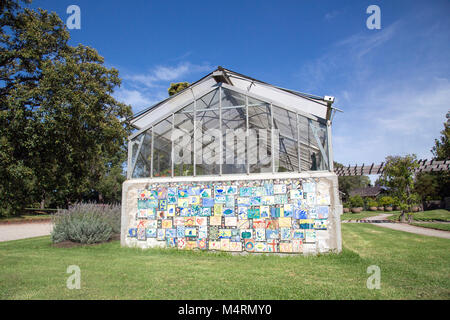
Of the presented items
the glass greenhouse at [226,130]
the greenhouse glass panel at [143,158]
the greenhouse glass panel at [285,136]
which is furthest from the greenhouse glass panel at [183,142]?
the greenhouse glass panel at [285,136]

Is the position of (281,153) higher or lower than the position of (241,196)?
higher

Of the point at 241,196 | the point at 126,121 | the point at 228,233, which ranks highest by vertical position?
the point at 126,121

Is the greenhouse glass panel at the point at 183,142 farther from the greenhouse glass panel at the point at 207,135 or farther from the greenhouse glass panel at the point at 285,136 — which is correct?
the greenhouse glass panel at the point at 285,136

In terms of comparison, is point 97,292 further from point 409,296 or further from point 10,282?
point 409,296

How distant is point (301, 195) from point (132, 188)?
5.99 metres

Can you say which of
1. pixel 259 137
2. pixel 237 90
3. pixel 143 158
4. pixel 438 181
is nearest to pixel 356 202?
pixel 438 181

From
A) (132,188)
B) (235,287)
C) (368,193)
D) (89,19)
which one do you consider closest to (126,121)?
(132,188)

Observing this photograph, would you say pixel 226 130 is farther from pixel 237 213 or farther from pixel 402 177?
pixel 402 177

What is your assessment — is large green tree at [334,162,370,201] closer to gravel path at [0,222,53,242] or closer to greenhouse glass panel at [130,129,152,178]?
gravel path at [0,222,53,242]

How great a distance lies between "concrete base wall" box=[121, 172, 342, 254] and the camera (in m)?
8.01

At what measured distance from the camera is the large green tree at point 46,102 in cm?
1193

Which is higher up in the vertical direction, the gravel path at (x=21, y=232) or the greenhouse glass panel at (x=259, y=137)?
the greenhouse glass panel at (x=259, y=137)

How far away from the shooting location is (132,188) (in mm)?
10016

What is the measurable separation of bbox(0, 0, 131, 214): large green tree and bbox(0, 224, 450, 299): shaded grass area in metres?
5.27
